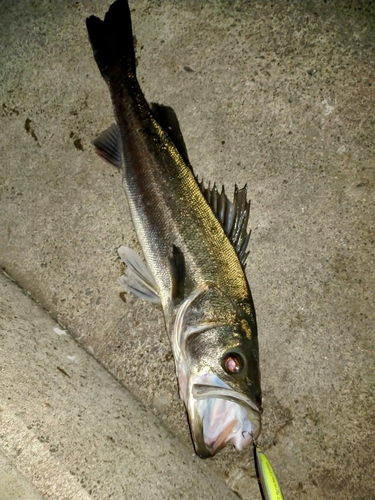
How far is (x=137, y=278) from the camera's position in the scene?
2.48 m

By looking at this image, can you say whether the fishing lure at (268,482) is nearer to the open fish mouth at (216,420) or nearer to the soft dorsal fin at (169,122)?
the open fish mouth at (216,420)

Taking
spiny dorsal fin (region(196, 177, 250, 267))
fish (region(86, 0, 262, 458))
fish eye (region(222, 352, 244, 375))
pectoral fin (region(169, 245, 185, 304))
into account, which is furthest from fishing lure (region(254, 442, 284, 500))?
spiny dorsal fin (region(196, 177, 250, 267))

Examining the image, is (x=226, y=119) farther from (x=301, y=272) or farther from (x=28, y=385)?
(x=28, y=385)

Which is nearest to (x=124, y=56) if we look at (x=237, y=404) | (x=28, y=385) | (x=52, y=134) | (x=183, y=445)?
(x=52, y=134)

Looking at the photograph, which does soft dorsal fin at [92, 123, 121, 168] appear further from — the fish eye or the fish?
the fish eye

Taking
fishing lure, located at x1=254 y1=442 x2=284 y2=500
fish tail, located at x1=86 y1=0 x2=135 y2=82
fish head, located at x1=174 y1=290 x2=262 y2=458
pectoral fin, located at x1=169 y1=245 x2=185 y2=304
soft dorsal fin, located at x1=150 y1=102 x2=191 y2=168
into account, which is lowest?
fishing lure, located at x1=254 y1=442 x2=284 y2=500

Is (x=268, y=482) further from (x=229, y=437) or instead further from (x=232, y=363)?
(x=232, y=363)

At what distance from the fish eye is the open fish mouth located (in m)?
0.07

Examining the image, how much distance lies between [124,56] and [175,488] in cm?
262

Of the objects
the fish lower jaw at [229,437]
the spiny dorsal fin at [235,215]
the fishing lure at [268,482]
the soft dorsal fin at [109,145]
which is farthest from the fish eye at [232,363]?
the soft dorsal fin at [109,145]

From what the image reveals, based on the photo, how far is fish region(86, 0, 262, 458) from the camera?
204 cm

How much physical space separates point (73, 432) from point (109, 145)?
1.73 meters

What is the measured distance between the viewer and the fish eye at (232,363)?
2.02m

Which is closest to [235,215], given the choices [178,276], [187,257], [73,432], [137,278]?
[187,257]
